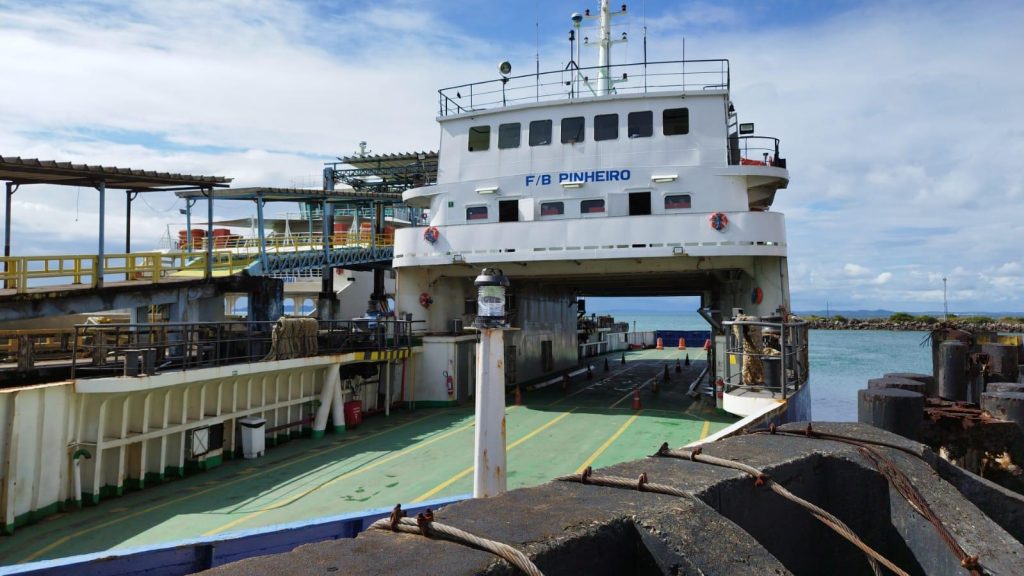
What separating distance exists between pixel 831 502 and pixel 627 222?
42.0 feet

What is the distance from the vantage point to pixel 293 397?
1473 cm

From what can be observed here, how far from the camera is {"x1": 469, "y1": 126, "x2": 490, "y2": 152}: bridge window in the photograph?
66.6ft

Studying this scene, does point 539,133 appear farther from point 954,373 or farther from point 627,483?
point 627,483

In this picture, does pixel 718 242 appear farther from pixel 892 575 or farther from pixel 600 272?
pixel 892 575

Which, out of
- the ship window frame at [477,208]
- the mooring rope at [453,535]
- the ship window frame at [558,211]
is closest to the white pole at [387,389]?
the ship window frame at [477,208]

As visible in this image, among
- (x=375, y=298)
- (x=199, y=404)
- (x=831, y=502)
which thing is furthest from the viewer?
(x=375, y=298)

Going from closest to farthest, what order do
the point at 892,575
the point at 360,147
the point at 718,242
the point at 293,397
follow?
the point at 892,575
the point at 293,397
the point at 718,242
the point at 360,147

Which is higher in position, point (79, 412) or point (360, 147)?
point (360, 147)

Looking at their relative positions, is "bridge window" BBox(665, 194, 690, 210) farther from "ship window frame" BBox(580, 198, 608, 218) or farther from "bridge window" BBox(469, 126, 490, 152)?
"bridge window" BBox(469, 126, 490, 152)

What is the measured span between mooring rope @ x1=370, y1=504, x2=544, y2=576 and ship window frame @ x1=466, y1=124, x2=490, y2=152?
1792 centimetres

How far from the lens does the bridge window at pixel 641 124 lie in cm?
1855

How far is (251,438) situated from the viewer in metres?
12.8

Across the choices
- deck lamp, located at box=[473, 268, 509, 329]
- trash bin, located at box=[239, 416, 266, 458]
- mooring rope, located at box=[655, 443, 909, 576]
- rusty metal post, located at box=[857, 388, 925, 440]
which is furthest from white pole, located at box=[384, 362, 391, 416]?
→ mooring rope, located at box=[655, 443, 909, 576]

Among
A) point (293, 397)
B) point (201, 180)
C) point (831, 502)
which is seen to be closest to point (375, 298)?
point (201, 180)
